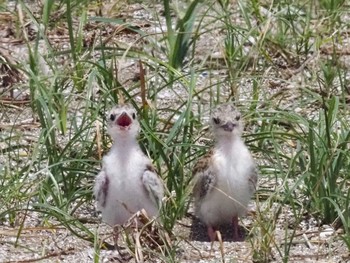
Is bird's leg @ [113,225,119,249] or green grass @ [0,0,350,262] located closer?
bird's leg @ [113,225,119,249]

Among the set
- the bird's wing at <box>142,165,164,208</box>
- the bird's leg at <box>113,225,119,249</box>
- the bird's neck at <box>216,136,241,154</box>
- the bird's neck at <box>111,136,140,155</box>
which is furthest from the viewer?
the bird's neck at <box>216,136,241,154</box>

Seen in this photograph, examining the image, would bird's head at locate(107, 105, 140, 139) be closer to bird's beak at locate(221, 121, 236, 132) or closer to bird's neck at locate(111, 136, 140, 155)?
bird's neck at locate(111, 136, 140, 155)

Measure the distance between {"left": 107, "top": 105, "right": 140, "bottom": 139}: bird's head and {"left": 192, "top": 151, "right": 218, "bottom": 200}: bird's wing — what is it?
13.0 inches

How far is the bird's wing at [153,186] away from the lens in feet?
17.5

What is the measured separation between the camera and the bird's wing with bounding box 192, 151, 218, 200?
5.48m

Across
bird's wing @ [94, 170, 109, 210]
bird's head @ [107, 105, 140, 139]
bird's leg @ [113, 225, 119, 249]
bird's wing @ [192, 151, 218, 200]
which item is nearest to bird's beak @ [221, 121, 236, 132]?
bird's wing @ [192, 151, 218, 200]

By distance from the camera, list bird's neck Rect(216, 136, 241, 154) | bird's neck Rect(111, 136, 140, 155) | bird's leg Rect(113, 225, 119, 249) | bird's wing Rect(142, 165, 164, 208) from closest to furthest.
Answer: bird's leg Rect(113, 225, 119, 249)
bird's wing Rect(142, 165, 164, 208)
bird's neck Rect(111, 136, 140, 155)
bird's neck Rect(216, 136, 241, 154)

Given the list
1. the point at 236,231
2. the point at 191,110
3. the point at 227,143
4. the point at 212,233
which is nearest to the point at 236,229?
the point at 236,231

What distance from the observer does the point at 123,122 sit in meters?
5.50

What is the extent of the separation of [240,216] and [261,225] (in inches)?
28.1

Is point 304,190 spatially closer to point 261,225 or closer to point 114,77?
point 261,225

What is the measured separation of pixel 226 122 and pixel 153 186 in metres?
0.51

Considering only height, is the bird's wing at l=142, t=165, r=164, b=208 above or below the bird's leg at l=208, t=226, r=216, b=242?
above

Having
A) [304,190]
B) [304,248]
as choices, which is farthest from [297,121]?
[304,248]
